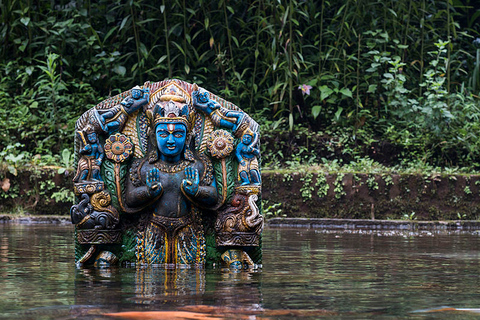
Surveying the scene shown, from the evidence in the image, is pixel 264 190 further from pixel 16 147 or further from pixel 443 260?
pixel 443 260

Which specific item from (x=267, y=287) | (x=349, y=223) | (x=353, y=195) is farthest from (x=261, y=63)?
(x=267, y=287)

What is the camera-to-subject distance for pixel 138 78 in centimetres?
1177

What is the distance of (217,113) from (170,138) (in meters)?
0.37

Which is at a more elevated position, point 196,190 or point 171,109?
point 171,109

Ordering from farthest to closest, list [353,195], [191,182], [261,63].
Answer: [261,63] < [353,195] < [191,182]

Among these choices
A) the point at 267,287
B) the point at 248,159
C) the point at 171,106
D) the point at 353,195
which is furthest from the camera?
the point at 353,195

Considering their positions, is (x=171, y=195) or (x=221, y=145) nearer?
(x=171, y=195)

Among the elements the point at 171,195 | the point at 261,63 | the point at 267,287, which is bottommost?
the point at 267,287

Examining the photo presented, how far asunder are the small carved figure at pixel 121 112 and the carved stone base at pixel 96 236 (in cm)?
61

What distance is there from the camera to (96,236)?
4570 millimetres

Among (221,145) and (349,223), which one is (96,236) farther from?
(349,223)

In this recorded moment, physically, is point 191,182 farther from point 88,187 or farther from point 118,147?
point 88,187

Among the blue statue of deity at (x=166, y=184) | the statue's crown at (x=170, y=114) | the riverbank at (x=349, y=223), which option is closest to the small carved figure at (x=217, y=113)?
the blue statue of deity at (x=166, y=184)

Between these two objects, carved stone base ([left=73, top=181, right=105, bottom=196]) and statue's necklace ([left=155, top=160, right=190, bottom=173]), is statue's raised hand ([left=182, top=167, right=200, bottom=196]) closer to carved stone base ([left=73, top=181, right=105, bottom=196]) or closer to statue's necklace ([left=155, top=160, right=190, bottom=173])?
statue's necklace ([left=155, top=160, right=190, bottom=173])
